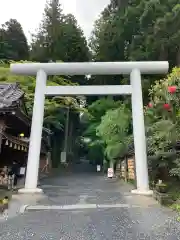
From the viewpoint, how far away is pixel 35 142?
1109 cm

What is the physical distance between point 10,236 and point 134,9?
19429mm

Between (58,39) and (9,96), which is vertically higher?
(58,39)

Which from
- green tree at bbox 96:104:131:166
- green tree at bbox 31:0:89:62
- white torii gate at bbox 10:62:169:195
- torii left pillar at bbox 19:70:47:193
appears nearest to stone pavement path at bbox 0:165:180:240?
torii left pillar at bbox 19:70:47:193

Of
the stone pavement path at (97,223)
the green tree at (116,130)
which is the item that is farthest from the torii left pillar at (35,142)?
the green tree at (116,130)

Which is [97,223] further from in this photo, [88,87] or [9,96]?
[88,87]

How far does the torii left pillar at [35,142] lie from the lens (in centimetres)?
1066

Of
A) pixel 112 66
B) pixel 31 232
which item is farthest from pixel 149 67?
pixel 31 232

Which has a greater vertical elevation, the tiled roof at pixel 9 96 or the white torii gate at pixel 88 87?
the white torii gate at pixel 88 87

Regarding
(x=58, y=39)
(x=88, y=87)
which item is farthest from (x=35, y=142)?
(x=58, y=39)

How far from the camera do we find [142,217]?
21.9 ft

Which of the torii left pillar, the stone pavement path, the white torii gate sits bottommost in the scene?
the stone pavement path

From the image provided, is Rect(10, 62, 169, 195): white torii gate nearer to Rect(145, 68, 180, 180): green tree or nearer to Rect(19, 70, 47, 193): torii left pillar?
Rect(19, 70, 47, 193): torii left pillar

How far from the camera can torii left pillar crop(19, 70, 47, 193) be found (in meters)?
10.7

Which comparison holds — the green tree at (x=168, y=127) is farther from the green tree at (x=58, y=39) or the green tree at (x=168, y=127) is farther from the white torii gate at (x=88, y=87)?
the green tree at (x=58, y=39)
